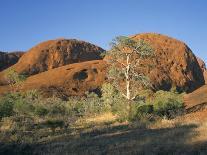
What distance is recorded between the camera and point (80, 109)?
44.8m

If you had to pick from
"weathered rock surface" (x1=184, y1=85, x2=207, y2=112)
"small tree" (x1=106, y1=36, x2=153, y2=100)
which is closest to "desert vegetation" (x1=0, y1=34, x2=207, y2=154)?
"small tree" (x1=106, y1=36, x2=153, y2=100)

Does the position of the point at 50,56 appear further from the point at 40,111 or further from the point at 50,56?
the point at 40,111

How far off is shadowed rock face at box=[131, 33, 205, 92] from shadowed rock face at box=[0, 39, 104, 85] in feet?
87.3

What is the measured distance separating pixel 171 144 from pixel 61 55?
86.2 m

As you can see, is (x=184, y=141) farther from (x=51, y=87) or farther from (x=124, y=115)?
(x=51, y=87)

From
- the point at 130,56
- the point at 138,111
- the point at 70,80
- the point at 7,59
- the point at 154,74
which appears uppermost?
the point at 7,59

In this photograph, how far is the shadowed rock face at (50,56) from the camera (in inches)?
3720

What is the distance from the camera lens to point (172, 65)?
76125 millimetres

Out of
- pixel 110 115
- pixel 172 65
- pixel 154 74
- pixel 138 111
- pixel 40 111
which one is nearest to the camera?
pixel 138 111

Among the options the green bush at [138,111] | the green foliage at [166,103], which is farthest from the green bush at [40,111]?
the green foliage at [166,103]

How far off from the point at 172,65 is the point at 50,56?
108 ft

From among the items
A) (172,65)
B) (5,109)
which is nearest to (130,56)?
(5,109)

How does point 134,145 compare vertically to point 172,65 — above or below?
below

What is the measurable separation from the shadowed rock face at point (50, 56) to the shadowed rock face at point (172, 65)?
26601mm
